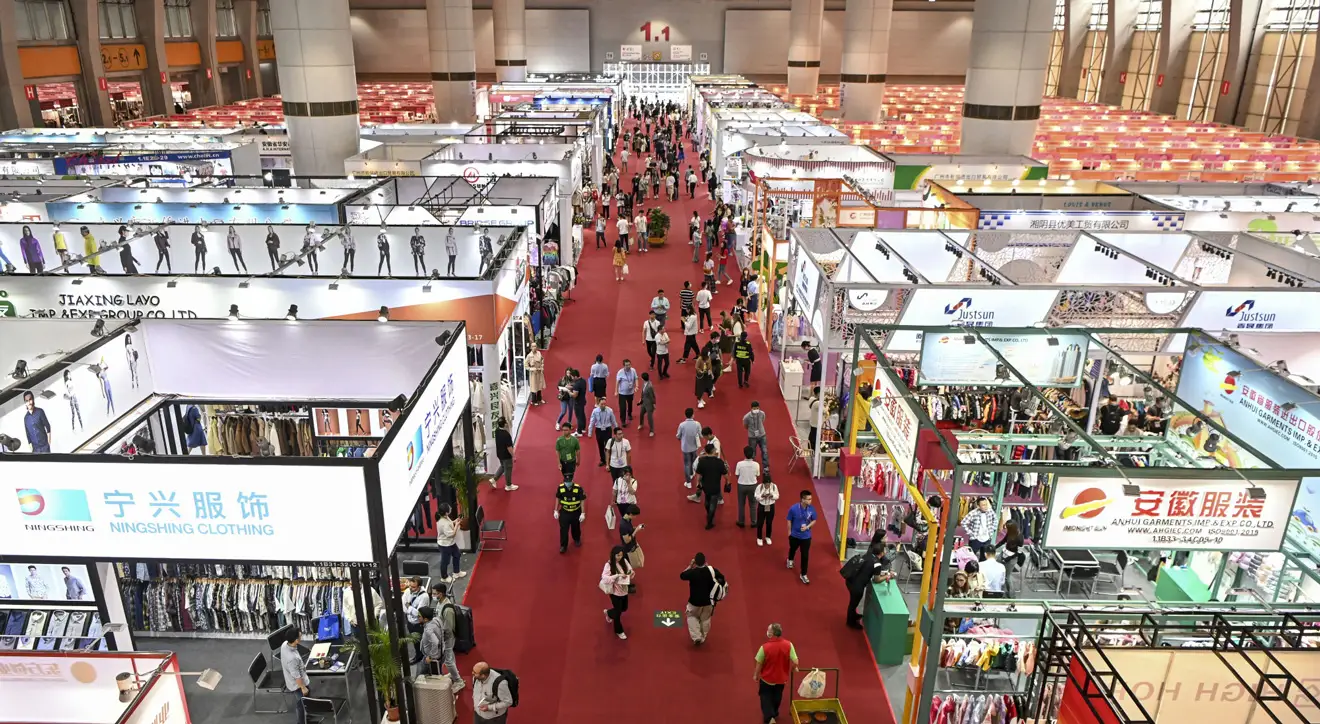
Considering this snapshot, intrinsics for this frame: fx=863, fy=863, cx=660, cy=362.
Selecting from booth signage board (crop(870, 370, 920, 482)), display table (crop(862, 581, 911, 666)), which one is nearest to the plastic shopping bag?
display table (crop(862, 581, 911, 666))

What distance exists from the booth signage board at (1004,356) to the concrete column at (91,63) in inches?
1663

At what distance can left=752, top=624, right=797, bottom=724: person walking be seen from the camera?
25.3ft

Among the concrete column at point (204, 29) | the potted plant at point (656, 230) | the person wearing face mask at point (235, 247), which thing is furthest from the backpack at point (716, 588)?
the concrete column at point (204, 29)

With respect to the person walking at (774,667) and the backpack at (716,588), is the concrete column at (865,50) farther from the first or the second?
the person walking at (774,667)

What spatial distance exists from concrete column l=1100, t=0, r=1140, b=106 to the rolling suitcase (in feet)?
171

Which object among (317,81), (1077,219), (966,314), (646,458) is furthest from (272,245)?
(1077,219)

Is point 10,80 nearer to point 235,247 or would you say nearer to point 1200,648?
point 235,247

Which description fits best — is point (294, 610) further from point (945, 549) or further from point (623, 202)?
point (623, 202)

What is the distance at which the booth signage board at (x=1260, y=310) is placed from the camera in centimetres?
1114

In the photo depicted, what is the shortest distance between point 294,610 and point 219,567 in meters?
0.96

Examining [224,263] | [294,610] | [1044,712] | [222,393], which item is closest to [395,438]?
[294,610]

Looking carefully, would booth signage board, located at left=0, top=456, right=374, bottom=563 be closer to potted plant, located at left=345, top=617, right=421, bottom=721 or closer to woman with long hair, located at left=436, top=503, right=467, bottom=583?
potted plant, located at left=345, top=617, right=421, bottom=721

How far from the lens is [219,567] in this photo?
Result: 8.98 metres

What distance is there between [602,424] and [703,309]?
6493 millimetres
